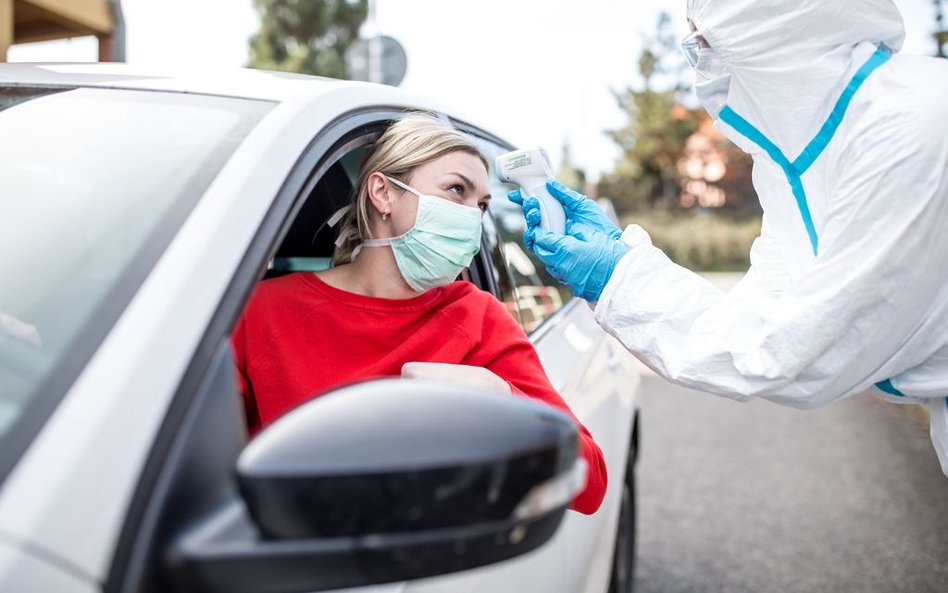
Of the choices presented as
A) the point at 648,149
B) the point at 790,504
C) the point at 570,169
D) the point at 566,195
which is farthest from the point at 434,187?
the point at 648,149

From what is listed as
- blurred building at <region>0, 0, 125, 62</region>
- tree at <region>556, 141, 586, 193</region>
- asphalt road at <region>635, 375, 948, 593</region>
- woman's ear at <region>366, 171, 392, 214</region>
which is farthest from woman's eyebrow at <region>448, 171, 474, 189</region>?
tree at <region>556, 141, 586, 193</region>

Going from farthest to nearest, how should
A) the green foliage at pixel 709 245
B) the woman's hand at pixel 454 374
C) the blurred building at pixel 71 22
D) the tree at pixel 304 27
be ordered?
1. the green foliage at pixel 709 245
2. the tree at pixel 304 27
3. the blurred building at pixel 71 22
4. the woman's hand at pixel 454 374

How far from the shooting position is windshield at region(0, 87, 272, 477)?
102 centimetres

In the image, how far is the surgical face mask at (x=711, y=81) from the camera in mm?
2033

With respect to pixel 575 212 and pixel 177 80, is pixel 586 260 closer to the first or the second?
pixel 575 212

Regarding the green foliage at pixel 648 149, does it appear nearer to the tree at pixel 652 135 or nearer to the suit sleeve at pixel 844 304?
the tree at pixel 652 135

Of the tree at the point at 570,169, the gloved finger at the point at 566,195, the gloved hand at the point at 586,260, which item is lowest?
the tree at the point at 570,169

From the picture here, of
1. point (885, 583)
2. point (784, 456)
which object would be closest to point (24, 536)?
point (885, 583)

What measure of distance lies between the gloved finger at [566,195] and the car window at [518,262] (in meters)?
0.28

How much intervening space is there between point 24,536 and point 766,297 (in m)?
1.66

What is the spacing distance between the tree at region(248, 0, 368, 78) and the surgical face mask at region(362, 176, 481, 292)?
25.6 metres

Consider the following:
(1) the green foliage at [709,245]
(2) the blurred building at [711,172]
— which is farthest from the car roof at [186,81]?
(2) the blurred building at [711,172]

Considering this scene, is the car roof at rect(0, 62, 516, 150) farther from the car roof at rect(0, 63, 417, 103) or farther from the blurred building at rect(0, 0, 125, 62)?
the blurred building at rect(0, 0, 125, 62)

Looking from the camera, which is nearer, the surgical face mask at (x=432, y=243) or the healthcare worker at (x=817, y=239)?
the healthcare worker at (x=817, y=239)
